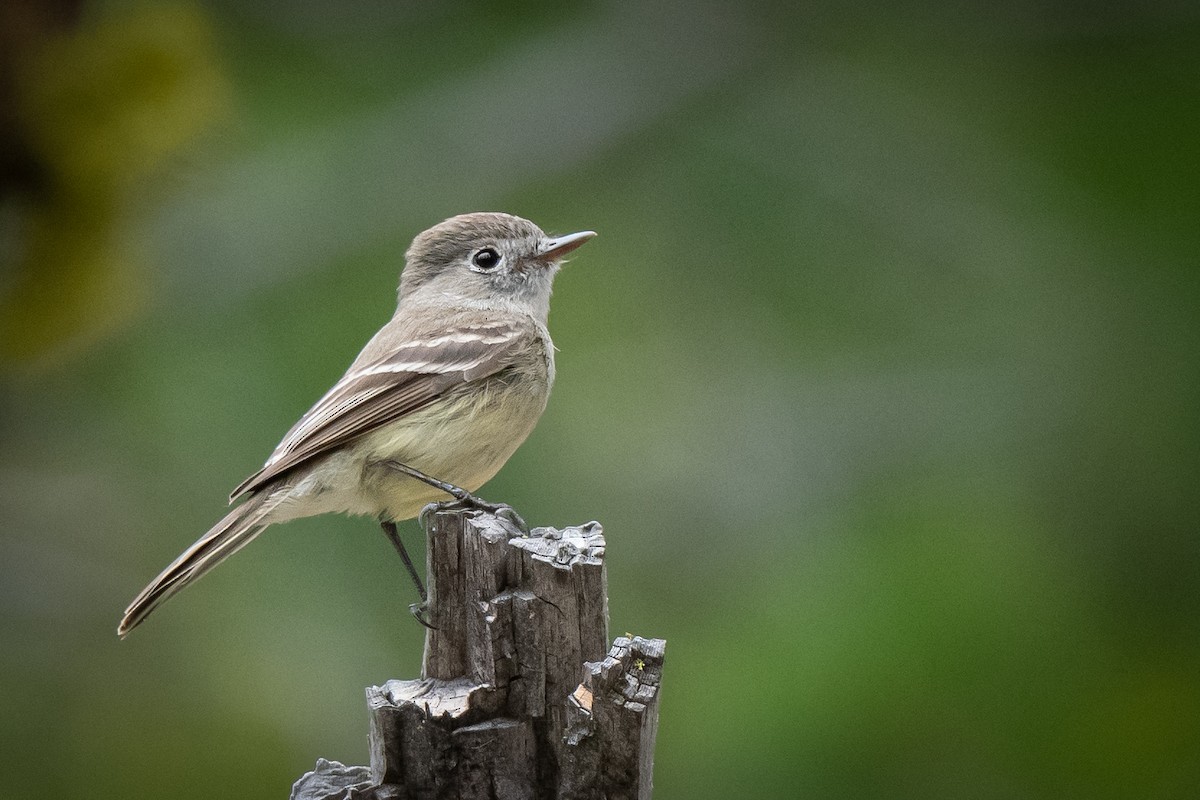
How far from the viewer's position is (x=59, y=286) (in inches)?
236

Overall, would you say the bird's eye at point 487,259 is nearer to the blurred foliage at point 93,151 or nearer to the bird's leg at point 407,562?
the bird's leg at point 407,562

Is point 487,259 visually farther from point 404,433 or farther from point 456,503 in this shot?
point 456,503

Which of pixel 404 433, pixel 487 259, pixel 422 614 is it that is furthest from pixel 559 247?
pixel 422 614

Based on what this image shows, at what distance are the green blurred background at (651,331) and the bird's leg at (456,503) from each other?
1.49 metres

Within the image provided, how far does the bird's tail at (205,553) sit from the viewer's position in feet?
13.5

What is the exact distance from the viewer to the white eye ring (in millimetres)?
5543

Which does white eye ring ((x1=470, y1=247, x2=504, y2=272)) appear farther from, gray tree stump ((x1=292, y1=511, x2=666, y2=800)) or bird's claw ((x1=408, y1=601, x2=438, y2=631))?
gray tree stump ((x1=292, y1=511, x2=666, y2=800))

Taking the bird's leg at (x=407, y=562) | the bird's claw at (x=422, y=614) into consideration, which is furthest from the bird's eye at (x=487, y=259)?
the bird's claw at (x=422, y=614)

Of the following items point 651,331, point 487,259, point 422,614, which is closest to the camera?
point 422,614

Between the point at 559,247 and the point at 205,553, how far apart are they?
191 cm

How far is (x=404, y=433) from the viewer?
181 inches

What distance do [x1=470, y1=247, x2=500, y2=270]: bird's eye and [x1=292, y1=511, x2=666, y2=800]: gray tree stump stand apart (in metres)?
2.26

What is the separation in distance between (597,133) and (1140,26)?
249cm

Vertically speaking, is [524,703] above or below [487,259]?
below
